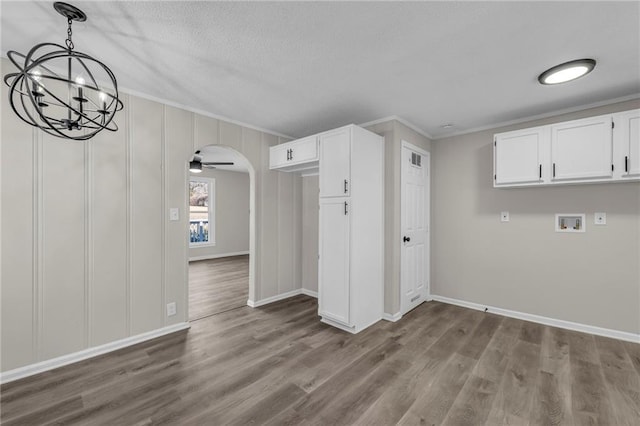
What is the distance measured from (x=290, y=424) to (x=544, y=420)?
5.54 feet

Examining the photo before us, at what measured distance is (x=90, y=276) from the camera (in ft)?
8.41

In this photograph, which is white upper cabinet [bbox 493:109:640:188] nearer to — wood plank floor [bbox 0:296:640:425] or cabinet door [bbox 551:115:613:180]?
cabinet door [bbox 551:115:613:180]

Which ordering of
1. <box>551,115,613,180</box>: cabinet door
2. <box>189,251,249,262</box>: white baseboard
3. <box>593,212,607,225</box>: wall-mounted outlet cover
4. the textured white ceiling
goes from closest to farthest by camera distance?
1. the textured white ceiling
2. <box>551,115,613,180</box>: cabinet door
3. <box>593,212,607,225</box>: wall-mounted outlet cover
4. <box>189,251,249,262</box>: white baseboard

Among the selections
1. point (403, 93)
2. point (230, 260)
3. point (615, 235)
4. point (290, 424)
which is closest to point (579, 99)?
point (615, 235)

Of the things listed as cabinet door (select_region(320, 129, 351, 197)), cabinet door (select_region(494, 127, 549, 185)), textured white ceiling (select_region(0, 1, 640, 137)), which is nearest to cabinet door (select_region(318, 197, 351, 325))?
cabinet door (select_region(320, 129, 351, 197))

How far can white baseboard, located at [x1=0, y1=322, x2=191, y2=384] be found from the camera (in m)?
2.20

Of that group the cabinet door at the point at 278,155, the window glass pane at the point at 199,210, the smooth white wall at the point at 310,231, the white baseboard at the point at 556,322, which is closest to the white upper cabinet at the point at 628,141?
the white baseboard at the point at 556,322

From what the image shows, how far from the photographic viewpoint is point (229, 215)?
823cm

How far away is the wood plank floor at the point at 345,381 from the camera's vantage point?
1.85 metres

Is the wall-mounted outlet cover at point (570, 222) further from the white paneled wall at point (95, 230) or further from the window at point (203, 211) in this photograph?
the window at point (203, 211)

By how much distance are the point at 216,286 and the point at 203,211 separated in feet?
12.2

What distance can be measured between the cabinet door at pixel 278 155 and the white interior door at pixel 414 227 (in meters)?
1.61

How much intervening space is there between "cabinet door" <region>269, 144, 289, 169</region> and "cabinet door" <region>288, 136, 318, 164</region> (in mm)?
108

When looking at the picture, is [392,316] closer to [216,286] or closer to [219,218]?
[216,286]
